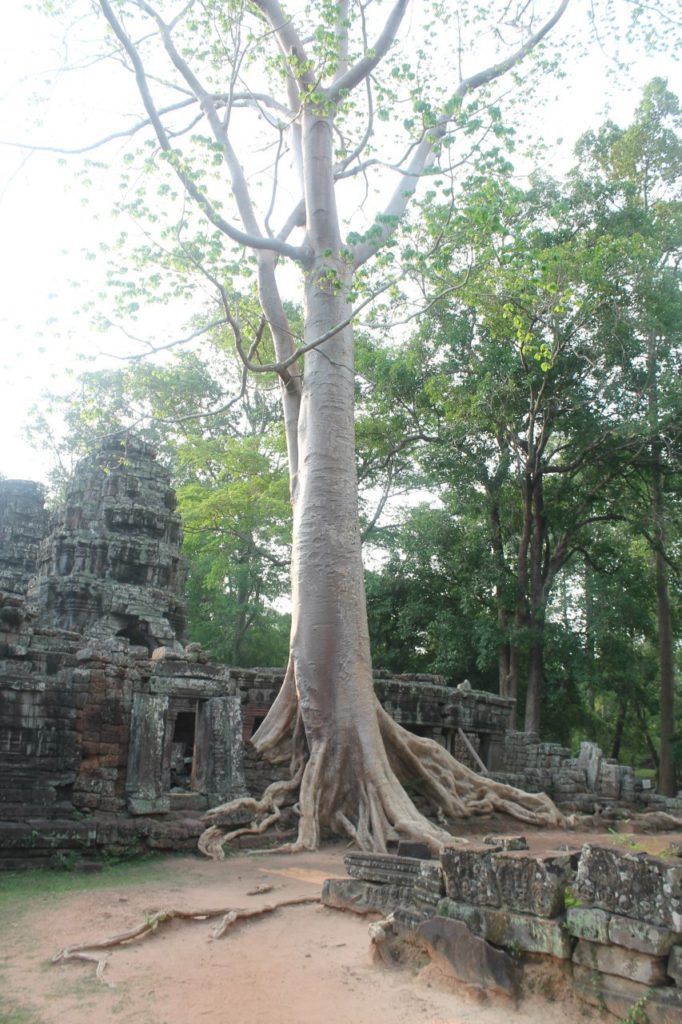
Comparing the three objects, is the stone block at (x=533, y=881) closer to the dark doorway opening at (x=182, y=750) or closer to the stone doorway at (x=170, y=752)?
the stone doorway at (x=170, y=752)

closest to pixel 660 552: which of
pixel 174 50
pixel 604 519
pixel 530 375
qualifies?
pixel 604 519

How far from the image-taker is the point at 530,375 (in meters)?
→ 15.6

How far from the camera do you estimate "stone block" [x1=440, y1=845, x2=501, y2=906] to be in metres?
3.90

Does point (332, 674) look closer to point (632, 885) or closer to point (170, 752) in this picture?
point (170, 752)

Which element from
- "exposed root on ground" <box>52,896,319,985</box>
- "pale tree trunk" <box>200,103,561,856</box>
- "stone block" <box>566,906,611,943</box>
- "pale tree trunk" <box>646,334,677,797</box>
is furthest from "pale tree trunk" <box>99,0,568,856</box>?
"pale tree trunk" <box>646,334,677,797</box>

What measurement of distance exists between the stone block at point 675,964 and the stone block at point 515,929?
0.45 m

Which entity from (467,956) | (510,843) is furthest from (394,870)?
(467,956)

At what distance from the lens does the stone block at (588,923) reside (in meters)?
3.43

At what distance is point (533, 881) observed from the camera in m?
3.72

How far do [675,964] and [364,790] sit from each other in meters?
5.48

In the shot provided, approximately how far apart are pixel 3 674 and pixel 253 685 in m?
3.91

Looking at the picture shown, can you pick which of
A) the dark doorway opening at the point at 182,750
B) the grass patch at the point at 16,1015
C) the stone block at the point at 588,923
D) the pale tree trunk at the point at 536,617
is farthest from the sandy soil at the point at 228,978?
the pale tree trunk at the point at 536,617

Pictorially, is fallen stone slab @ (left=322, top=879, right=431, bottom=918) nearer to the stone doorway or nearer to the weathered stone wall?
the stone doorway

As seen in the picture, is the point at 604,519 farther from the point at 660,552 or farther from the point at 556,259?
the point at 556,259
